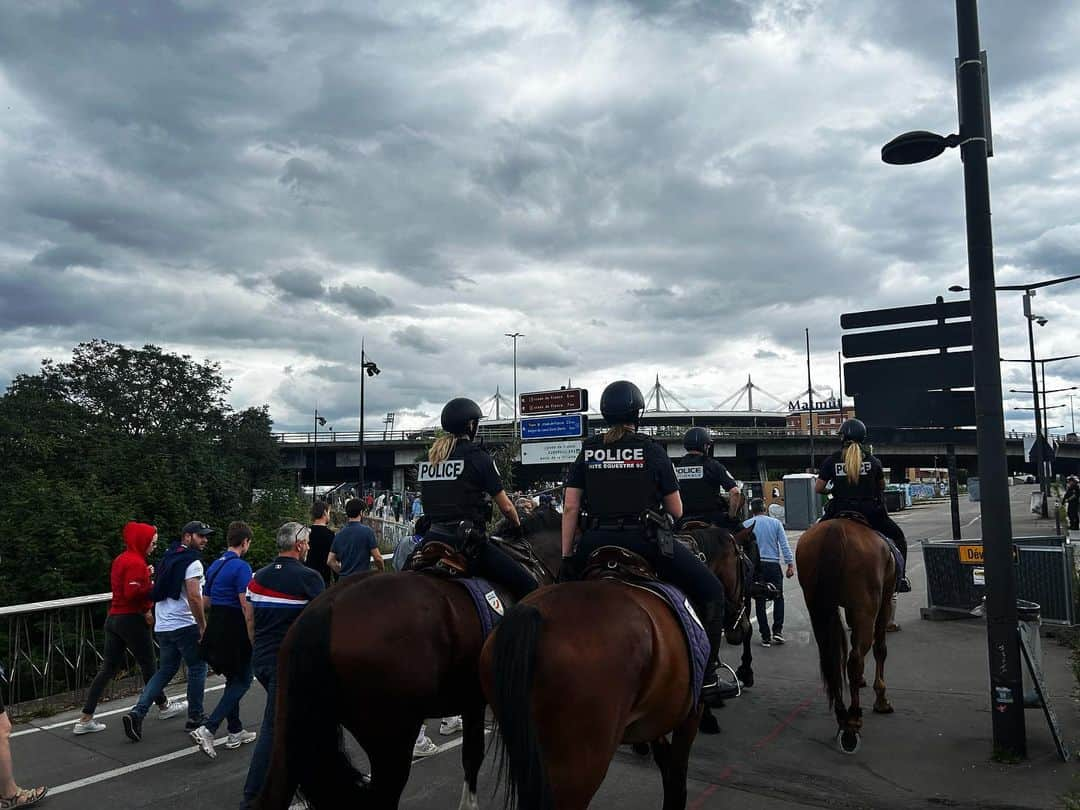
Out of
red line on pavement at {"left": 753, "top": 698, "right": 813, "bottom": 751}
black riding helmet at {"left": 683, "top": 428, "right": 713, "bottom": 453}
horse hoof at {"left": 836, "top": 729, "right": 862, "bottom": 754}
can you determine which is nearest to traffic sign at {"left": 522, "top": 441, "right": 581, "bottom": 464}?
black riding helmet at {"left": 683, "top": 428, "right": 713, "bottom": 453}

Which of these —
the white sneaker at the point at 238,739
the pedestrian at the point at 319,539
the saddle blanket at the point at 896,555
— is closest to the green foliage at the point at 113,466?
the pedestrian at the point at 319,539

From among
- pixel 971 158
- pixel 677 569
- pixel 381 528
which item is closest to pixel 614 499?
pixel 677 569

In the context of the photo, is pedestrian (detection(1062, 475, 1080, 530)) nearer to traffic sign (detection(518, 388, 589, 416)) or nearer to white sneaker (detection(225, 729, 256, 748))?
traffic sign (detection(518, 388, 589, 416))

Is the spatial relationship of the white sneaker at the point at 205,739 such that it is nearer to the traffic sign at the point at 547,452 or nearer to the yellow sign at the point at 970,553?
the yellow sign at the point at 970,553

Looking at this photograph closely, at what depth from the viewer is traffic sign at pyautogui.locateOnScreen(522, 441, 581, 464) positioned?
65.7 ft

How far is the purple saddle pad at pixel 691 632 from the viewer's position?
4324 millimetres

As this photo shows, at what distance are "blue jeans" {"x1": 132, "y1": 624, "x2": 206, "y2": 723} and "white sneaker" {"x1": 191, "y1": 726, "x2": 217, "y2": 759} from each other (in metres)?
0.63

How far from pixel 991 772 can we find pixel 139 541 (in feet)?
25.5

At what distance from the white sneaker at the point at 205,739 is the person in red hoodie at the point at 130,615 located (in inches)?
47.2

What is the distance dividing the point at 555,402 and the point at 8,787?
15580mm

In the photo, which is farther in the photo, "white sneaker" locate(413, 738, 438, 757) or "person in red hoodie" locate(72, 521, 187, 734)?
"person in red hoodie" locate(72, 521, 187, 734)

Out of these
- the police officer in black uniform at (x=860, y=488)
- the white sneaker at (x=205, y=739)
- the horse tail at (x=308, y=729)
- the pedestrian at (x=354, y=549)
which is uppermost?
the police officer in black uniform at (x=860, y=488)

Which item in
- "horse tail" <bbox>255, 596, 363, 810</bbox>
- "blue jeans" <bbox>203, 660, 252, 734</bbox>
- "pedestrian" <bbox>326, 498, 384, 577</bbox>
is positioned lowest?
"blue jeans" <bbox>203, 660, 252, 734</bbox>

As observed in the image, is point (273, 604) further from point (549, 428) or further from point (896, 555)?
point (549, 428)
